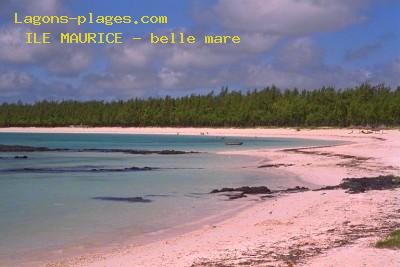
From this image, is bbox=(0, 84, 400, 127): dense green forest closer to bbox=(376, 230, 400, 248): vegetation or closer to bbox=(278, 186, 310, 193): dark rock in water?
bbox=(278, 186, 310, 193): dark rock in water

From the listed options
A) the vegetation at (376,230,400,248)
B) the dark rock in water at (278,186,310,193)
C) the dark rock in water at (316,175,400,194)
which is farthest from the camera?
the dark rock in water at (278,186,310,193)

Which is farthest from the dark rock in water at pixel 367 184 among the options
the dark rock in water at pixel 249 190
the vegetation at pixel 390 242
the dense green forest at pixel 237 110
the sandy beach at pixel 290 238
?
the dense green forest at pixel 237 110

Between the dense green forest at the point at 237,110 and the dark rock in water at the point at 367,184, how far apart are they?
74.3m

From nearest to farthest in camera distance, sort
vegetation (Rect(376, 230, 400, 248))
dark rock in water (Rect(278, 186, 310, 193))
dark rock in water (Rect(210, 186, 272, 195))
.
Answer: vegetation (Rect(376, 230, 400, 248)) → dark rock in water (Rect(278, 186, 310, 193)) → dark rock in water (Rect(210, 186, 272, 195))

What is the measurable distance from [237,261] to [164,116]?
122027 mm

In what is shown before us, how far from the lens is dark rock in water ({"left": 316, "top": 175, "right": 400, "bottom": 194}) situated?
18.1 metres

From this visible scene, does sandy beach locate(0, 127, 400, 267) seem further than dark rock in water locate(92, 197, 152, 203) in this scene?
No

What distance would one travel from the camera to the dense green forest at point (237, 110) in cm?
9700

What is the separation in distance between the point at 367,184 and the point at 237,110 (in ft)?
326

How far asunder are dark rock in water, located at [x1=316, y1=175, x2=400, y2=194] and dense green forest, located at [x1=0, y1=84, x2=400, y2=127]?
7431 cm

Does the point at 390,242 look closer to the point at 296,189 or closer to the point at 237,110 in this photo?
the point at 296,189

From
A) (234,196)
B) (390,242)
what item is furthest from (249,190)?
(390,242)

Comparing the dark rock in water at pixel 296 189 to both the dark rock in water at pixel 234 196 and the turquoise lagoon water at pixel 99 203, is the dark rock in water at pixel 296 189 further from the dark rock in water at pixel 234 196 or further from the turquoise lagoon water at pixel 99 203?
the dark rock in water at pixel 234 196

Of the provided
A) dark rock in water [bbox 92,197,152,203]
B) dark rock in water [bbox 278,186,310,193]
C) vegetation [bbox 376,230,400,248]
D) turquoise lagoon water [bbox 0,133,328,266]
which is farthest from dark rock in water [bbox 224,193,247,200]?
vegetation [bbox 376,230,400,248]
